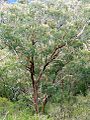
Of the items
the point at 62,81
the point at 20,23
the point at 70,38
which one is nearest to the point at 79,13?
the point at 70,38

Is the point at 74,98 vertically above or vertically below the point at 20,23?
below

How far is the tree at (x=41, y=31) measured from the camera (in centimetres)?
1067

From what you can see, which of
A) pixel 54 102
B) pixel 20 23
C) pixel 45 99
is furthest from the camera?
pixel 54 102

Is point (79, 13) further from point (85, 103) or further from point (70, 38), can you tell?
point (85, 103)

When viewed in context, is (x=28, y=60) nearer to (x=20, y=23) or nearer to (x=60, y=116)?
(x=20, y=23)

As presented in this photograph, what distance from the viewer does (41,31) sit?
10.7 meters

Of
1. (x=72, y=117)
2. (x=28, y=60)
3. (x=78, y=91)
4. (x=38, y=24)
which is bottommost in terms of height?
(x=78, y=91)

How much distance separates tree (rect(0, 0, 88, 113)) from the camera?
10.7 m

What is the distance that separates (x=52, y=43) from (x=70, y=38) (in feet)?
2.09

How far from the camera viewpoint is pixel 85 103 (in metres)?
12.1

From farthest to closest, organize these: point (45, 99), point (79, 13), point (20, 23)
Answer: point (45, 99) < point (79, 13) < point (20, 23)

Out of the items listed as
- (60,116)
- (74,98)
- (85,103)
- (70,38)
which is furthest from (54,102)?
(70,38)

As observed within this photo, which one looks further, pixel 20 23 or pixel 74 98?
pixel 74 98

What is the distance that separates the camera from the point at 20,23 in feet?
35.1
